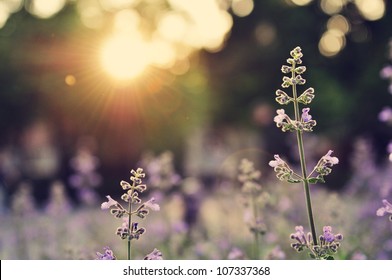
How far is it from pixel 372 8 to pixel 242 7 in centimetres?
854

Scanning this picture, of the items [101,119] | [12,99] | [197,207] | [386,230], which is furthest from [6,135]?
[386,230]

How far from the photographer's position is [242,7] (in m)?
25.7

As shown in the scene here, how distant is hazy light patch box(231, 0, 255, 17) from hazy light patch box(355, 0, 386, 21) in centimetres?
700

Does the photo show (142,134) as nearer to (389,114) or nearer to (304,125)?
(389,114)

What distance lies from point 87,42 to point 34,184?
26.4 ft

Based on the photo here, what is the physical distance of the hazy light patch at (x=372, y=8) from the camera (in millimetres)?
17730

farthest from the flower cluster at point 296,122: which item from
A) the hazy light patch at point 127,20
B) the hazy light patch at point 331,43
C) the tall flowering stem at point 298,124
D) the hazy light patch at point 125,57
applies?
the hazy light patch at point 331,43

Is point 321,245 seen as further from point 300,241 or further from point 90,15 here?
point 90,15

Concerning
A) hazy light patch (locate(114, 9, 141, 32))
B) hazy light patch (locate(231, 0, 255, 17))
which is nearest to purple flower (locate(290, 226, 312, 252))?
hazy light patch (locate(114, 9, 141, 32))

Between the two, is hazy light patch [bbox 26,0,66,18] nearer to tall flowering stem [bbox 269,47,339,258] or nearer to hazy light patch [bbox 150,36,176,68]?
hazy light patch [bbox 150,36,176,68]

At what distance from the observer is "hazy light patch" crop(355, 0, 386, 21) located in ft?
58.2

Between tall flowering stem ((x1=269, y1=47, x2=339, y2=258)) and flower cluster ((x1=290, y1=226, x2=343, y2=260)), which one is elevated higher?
tall flowering stem ((x1=269, y1=47, x2=339, y2=258))

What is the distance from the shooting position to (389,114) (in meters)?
6.38

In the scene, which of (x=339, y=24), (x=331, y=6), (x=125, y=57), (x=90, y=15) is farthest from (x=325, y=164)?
(x=90, y=15)
